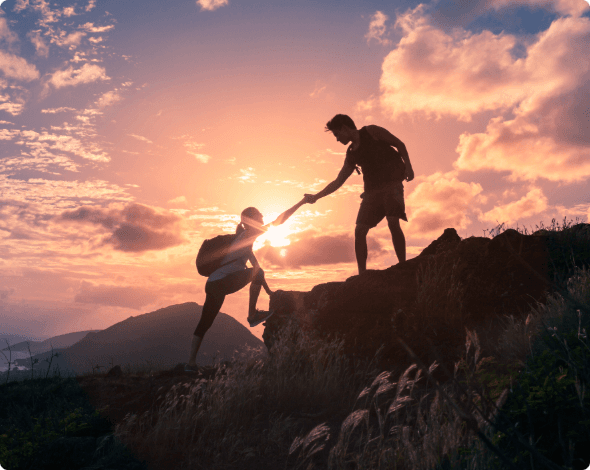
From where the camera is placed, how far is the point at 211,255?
6.14m

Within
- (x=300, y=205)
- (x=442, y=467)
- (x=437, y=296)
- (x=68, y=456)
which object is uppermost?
(x=300, y=205)

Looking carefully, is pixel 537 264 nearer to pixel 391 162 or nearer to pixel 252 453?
pixel 391 162

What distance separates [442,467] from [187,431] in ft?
7.16

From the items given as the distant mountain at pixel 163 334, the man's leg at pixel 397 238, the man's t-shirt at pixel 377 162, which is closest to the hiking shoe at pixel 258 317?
the man's leg at pixel 397 238

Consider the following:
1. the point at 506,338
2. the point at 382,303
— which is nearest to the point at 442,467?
the point at 506,338

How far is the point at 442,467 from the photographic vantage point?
263 centimetres

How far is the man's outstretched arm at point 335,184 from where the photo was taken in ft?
21.7

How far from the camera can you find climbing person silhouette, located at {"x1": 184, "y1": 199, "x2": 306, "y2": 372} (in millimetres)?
5926

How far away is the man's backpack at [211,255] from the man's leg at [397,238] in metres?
2.28

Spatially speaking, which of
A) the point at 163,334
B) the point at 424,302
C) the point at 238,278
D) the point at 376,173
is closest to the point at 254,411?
the point at 238,278

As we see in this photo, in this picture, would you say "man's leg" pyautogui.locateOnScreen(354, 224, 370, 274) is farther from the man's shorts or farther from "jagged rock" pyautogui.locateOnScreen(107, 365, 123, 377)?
"jagged rock" pyautogui.locateOnScreen(107, 365, 123, 377)

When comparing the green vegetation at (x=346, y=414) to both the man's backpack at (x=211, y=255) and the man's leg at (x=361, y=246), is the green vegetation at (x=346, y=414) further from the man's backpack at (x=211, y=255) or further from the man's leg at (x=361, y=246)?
the man's backpack at (x=211, y=255)

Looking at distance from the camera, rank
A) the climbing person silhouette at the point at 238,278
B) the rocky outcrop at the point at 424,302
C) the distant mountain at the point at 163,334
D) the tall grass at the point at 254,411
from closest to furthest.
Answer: the tall grass at the point at 254,411 → the rocky outcrop at the point at 424,302 → the climbing person silhouette at the point at 238,278 → the distant mountain at the point at 163,334

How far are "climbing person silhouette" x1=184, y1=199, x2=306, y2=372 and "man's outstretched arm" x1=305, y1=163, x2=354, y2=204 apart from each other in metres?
0.76
